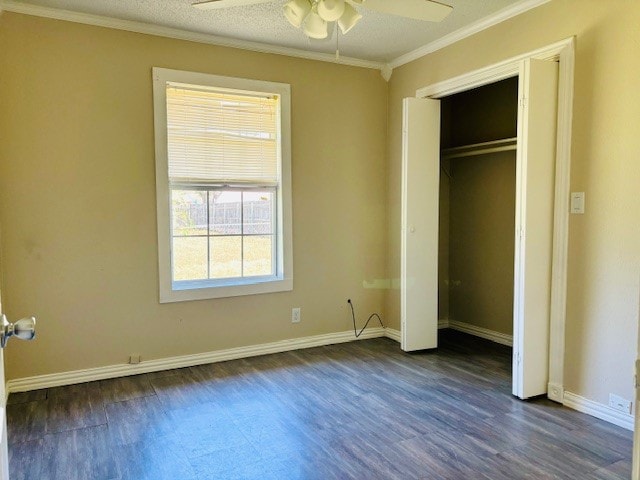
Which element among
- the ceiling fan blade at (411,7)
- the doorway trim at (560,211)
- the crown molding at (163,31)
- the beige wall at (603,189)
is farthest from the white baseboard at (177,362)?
the ceiling fan blade at (411,7)

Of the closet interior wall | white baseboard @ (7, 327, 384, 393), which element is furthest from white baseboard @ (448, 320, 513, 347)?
white baseboard @ (7, 327, 384, 393)

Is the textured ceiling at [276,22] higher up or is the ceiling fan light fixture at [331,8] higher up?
the textured ceiling at [276,22]

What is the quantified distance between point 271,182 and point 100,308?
1652mm

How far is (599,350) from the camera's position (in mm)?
2770

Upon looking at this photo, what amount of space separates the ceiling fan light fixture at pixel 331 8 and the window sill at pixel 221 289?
2.37 m

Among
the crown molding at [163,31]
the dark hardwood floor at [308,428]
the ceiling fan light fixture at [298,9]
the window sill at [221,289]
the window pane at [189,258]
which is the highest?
the crown molding at [163,31]

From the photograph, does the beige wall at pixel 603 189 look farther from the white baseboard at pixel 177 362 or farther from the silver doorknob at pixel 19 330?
the silver doorknob at pixel 19 330

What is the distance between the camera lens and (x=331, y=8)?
2.07 m

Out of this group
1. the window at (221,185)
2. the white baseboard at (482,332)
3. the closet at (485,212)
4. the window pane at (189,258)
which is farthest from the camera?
the white baseboard at (482,332)

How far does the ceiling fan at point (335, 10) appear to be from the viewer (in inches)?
82.6

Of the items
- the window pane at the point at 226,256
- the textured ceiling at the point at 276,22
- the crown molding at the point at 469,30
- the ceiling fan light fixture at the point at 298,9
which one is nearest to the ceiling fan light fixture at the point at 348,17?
the ceiling fan light fixture at the point at 298,9

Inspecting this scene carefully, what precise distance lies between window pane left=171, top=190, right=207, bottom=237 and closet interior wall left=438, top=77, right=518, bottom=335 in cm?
245

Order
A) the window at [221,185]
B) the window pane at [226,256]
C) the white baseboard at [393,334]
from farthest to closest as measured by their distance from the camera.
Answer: the white baseboard at [393,334] → the window pane at [226,256] → the window at [221,185]

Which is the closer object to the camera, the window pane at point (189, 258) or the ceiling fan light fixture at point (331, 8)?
the ceiling fan light fixture at point (331, 8)
